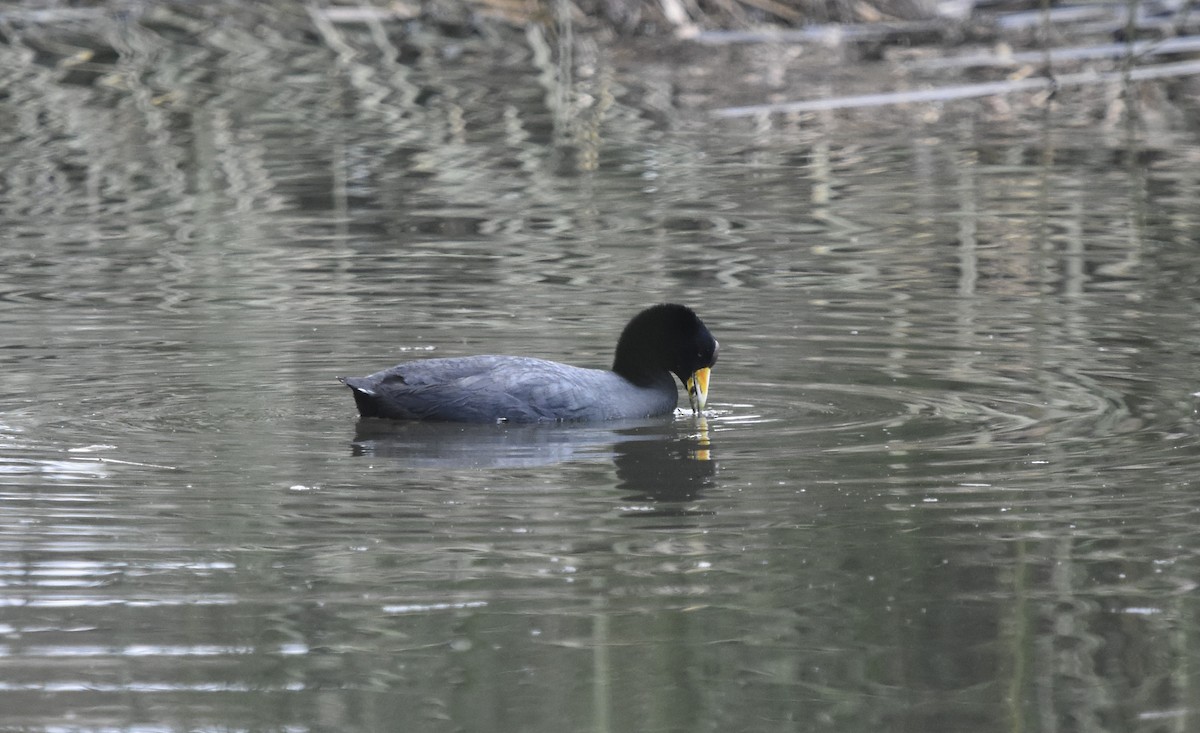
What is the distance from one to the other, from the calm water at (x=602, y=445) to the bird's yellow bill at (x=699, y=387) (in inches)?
4.6

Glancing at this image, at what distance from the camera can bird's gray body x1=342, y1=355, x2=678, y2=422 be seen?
7.74m

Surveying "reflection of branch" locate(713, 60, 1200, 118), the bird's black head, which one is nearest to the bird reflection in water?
the bird's black head

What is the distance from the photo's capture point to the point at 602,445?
7.48m

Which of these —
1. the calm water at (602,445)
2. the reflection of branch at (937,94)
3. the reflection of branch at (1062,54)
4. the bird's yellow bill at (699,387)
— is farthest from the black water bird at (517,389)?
the reflection of branch at (1062,54)

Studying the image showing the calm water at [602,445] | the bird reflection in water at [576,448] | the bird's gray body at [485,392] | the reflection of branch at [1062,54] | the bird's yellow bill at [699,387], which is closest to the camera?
the calm water at [602,445]

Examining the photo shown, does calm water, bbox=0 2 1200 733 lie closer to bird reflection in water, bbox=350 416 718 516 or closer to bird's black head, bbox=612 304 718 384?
bird reflection in water, bbox=350 416 718 516

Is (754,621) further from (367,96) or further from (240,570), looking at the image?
(367,96)

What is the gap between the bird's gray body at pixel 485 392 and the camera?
7.74m

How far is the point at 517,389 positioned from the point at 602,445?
1.55 feet

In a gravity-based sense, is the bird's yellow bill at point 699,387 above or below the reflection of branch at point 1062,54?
below

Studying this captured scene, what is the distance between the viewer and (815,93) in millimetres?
17750

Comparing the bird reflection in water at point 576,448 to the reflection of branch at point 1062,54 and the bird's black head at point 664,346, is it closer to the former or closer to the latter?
the bird's black head at point 664,346

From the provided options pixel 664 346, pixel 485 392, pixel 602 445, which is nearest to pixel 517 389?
pixel 485 392

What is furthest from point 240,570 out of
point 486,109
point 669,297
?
point 486,109
